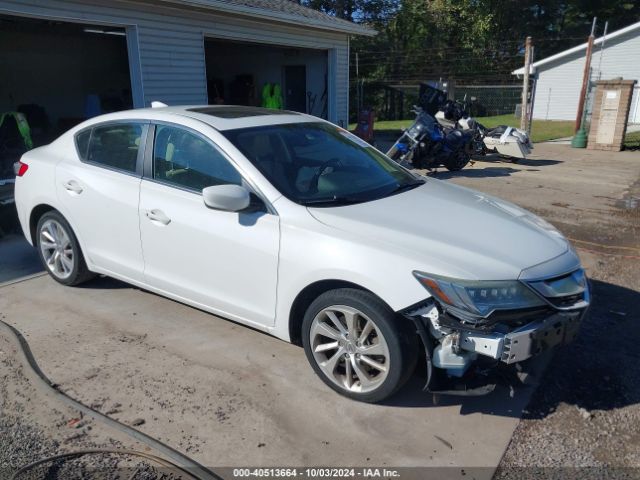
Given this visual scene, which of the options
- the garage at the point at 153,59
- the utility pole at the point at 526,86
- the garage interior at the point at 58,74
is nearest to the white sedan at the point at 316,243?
the garage at the point at 153,59

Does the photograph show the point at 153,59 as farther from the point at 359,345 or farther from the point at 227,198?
the point at 359,345

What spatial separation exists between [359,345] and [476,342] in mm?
669

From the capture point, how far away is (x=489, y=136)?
12.8 metres

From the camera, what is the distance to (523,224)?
3492mm

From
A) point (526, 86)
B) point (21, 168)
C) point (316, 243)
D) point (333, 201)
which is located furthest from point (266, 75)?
point (316, 243)

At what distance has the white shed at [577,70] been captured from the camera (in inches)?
1011

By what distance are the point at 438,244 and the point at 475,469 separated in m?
1.17

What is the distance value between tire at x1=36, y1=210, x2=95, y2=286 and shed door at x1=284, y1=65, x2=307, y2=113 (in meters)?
13.7

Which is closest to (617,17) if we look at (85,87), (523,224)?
(85,87)

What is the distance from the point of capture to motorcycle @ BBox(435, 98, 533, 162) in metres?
12.2

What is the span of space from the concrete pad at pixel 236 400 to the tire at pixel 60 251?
1.36 feet

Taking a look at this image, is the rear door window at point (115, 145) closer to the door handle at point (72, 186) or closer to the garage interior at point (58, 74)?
the door handle at point (72, 186)

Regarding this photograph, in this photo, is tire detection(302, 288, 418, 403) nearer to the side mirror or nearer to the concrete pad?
the concrete pad

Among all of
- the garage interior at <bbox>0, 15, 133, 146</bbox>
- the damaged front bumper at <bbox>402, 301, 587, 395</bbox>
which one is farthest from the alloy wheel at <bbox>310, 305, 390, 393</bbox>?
the garage interior at <bbox>0, 15, 133, 146</bbox>
